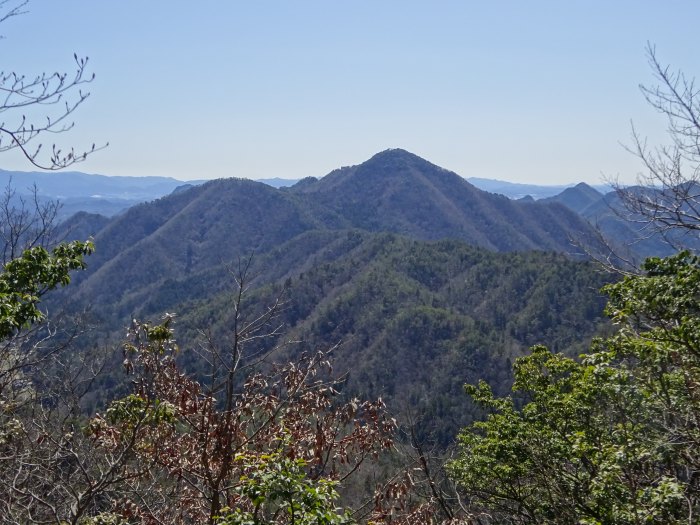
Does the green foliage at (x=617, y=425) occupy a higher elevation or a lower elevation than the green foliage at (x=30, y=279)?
lower

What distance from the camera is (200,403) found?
21.7ft

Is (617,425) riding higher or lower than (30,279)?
lower

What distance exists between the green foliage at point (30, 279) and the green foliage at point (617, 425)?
27.0 ft

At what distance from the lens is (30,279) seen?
722 cm

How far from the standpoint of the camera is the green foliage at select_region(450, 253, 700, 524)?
23.9 feet

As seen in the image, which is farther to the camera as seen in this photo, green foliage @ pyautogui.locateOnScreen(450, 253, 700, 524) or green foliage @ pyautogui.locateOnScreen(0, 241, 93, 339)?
green foliage @ pyautogui.locateOnScreen(450, 253, 700, 524)

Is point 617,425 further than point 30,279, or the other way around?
point 617,425

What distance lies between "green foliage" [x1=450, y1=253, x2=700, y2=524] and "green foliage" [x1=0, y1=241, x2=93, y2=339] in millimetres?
8218

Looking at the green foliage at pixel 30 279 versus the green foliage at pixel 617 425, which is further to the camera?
the green foliage at pixel 617 425

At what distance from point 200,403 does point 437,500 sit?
3811mm

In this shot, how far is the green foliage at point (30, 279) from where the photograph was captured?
668 centimetres

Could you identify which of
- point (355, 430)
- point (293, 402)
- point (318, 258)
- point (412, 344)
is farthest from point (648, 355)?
point (318, 258)

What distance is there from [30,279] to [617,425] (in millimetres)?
10476

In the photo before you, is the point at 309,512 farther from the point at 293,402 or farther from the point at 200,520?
the point at 200,520
